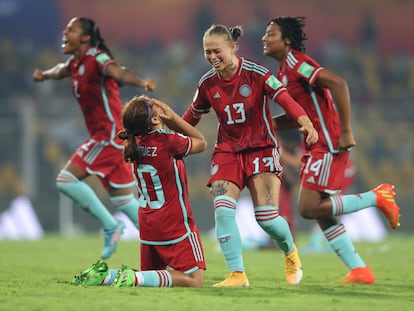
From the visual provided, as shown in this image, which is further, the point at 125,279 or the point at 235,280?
the point at 235,280

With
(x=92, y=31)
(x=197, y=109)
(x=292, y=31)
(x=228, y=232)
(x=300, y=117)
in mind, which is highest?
(x=92, y=31)

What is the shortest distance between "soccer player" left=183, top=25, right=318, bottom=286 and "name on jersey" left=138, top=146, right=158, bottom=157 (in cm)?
72

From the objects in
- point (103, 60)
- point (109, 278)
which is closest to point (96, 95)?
point (103, 60)

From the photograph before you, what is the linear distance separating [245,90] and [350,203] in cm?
139

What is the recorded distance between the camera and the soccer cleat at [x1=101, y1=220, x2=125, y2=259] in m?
9.09

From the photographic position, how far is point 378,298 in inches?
228

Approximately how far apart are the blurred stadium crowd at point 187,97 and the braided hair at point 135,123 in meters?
12.4

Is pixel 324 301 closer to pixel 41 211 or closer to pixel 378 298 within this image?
pixel 378 298

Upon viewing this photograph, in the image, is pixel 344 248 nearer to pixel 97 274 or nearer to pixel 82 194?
pixel 97 274

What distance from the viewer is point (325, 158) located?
741cm

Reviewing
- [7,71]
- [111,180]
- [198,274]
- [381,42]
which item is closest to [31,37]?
[7,71]

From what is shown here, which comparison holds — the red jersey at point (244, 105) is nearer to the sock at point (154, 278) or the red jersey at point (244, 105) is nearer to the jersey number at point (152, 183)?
the jersey number at point (152, 183)

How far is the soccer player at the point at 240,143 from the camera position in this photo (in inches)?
262

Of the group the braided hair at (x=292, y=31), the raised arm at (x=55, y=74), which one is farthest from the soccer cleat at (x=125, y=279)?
the raised arm at (x=55, y=74)
